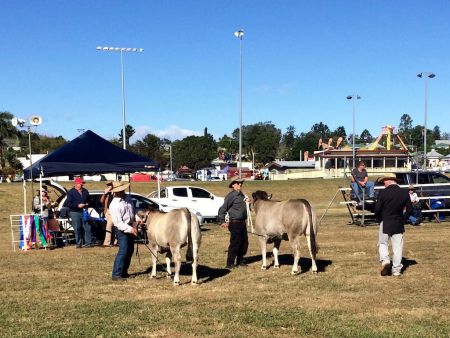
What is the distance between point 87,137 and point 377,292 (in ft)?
39.1

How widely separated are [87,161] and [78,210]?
200cm

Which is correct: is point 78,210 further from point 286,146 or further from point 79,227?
point 286,146

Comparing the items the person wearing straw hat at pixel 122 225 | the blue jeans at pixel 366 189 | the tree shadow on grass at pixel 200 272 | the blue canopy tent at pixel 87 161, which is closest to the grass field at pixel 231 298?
the tree shadow on grass at pixel 200 272

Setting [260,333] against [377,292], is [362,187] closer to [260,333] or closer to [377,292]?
[377,292]

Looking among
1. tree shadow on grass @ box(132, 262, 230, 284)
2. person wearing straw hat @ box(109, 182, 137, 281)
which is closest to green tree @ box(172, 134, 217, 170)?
tree shadow on grass @ box(132, 262, 230, 284)

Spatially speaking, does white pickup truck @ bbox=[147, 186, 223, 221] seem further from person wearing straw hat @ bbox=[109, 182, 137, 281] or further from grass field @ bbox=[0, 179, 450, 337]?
person wearing straw hat @ bbox=[109, 182, 137, 281]

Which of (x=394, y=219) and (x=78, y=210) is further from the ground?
(x=394, y=219)

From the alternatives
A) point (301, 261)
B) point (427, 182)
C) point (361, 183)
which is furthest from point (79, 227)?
point (427, 182)

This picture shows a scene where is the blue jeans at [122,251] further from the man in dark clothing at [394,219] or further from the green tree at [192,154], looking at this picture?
the green tree at [192,154]

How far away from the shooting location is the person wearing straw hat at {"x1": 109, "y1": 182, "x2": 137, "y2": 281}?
1019 cm

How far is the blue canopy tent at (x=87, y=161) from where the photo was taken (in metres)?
16.8

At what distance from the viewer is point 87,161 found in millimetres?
17406

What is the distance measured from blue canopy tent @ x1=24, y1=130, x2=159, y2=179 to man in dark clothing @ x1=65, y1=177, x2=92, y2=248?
1.15m

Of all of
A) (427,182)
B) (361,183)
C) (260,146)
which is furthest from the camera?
(260,146)
